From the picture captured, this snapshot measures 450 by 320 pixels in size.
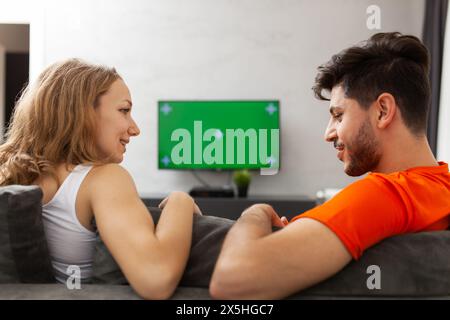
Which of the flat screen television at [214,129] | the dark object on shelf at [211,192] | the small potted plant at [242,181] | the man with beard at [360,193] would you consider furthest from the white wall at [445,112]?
the man with beard at [360,193]

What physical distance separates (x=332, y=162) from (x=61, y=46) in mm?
2847

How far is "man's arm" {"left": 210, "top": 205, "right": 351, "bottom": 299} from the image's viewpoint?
2.86 feet

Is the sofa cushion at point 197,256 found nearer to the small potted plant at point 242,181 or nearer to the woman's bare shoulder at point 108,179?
the woman's bare shoulder at point 108,179

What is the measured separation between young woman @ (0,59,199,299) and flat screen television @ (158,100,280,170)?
10.3 feet

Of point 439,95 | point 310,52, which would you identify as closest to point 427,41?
point 439,95

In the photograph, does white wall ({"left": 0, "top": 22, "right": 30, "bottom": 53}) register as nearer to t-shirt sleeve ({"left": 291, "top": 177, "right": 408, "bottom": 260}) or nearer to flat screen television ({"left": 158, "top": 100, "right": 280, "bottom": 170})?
flat screen television ({"left": 158, "top": 100, "right": 280, "bottom": 170})

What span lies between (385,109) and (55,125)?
33.1 inches

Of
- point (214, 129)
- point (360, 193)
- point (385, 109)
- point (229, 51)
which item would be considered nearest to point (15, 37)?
point (229, 51)

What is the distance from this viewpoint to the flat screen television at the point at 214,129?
448 centimetres

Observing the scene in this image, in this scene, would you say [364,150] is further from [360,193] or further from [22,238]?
[22,238]

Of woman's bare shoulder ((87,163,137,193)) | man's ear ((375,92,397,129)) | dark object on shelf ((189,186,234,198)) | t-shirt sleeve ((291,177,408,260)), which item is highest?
man's ear ((375,92,397,129))

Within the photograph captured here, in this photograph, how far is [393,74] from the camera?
1.31m

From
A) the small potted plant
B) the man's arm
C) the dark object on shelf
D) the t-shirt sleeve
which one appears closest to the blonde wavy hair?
the man's arm

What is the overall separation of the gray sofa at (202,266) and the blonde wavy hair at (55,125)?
185mm
